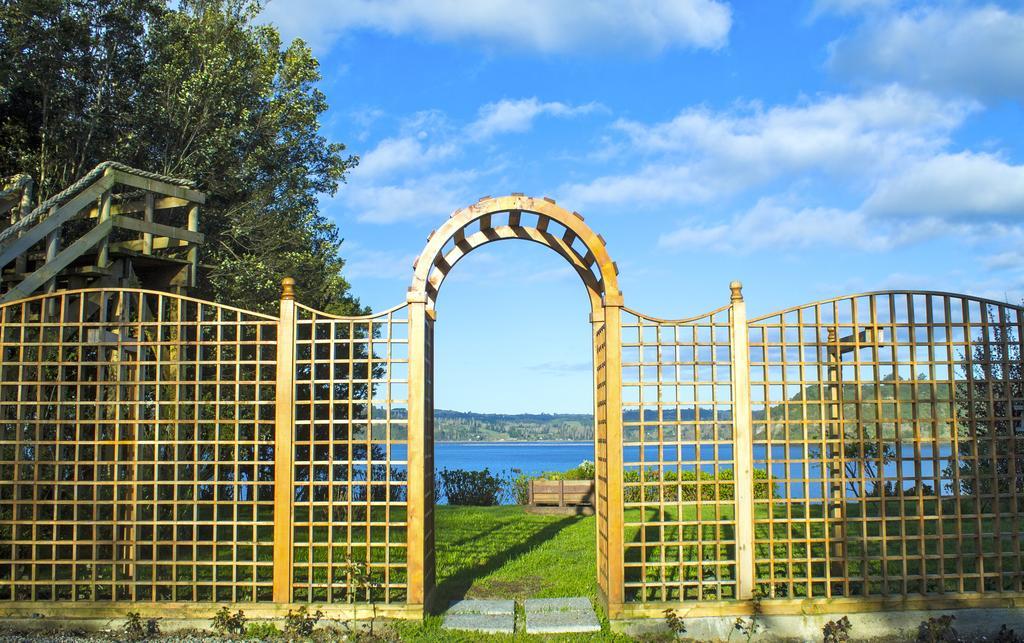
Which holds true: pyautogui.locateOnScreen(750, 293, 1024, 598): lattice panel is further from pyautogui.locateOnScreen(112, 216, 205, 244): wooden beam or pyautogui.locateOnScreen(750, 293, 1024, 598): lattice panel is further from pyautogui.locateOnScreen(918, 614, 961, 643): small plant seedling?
pyautogui.locateOnScreen(112, 216, 205, 244): wooden beam

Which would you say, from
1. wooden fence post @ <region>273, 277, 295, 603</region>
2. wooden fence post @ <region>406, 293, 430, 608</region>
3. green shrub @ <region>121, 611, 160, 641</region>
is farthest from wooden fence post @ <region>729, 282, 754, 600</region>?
green shrub @ <region>121, 611, 160, 641</region>

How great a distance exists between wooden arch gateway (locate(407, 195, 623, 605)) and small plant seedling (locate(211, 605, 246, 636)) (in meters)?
1.33

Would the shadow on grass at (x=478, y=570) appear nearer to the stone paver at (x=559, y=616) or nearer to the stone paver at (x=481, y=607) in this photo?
the stone paver at (x=481, y=607)

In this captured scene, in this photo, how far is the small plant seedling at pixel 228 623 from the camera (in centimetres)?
606

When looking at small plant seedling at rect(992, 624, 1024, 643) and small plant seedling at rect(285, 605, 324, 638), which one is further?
small plant seedling at rect(285, 605, 324, 638)

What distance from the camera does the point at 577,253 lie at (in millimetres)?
7023

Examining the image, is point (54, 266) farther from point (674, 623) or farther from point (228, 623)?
point (674, 623)

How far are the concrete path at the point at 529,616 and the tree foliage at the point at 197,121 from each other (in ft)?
27.5

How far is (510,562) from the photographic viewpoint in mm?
8695

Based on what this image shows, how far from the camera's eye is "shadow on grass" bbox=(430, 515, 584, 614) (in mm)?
7117

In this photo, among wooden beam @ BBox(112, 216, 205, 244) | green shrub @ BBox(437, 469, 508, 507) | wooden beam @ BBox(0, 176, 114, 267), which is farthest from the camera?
green shrub @ BBox(437, 469, 508, 507)

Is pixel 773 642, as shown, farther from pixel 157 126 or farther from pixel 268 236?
pixel 157 126

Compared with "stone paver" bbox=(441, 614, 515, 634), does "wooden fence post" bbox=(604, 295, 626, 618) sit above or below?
above

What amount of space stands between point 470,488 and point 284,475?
371 inches
